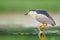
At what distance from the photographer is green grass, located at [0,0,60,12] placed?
56.9 inches

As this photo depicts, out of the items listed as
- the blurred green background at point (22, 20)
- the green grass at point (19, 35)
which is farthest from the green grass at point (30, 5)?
the green grass at point (19, 35)

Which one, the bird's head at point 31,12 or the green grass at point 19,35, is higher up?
the bird's head at point 31,12

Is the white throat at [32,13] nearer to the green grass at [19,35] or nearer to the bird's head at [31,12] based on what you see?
the bird's head at [31,12]

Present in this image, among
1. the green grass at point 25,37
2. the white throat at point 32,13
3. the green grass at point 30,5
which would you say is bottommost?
the green grass at point 25,37

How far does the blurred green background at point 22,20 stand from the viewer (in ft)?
4.71

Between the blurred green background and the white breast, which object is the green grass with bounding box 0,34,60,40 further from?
the white breast

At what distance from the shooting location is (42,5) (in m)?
1.45

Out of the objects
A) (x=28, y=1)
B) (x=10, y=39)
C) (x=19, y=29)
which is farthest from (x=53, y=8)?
(x=10, y=39)

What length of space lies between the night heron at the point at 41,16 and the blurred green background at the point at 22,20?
0.11 ft

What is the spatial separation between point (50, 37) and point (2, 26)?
0.44m

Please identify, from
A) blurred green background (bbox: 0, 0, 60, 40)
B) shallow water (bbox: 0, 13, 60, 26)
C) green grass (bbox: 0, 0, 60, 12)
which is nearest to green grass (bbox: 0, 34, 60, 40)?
blurred green background (bbox: 0, 0, 60, 40)

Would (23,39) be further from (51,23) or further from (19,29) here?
(51,23)

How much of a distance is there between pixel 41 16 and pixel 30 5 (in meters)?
0.14

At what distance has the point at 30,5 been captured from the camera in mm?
1453
